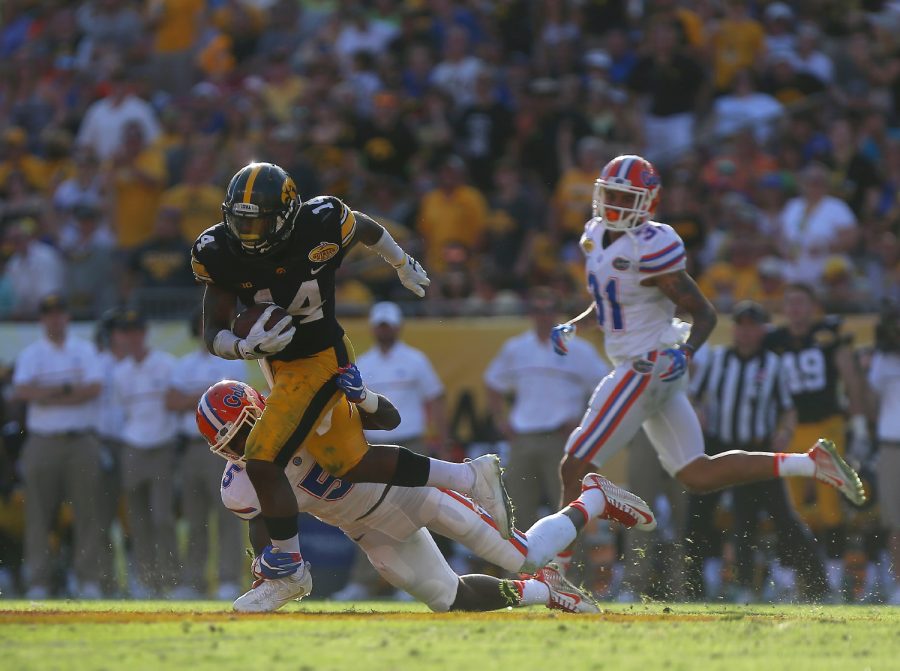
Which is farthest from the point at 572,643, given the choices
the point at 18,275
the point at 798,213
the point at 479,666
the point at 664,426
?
the point at 18,275

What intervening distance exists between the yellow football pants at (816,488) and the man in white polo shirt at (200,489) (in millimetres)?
3903

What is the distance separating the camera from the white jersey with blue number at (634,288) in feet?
26.5

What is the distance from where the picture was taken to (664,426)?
8.30m

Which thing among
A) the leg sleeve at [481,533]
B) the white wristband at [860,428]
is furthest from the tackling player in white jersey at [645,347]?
the white wristband at [860,428]

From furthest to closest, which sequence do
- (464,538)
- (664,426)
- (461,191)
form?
(461,191)
(664,426)
(464,538)

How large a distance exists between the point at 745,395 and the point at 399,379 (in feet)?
8.14

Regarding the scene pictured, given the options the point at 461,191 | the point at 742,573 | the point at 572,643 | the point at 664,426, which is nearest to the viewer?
the point at 572,643

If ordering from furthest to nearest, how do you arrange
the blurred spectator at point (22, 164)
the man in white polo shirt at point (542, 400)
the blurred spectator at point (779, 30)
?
the blurred spectator at point (22, 164), the blurred spectator at point (779, 30), the man in white polo shirt at point (542, 400)

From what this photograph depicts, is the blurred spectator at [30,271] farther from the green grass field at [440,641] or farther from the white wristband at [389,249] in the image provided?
the green grass field at [440,641]

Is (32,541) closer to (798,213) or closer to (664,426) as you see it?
(664,426)

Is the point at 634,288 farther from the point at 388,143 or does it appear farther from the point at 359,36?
the point at 359,36

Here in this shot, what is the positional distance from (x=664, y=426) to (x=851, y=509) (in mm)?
3031

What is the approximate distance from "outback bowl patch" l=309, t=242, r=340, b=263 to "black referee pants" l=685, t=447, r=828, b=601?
3722mm

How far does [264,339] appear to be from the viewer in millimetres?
6613
